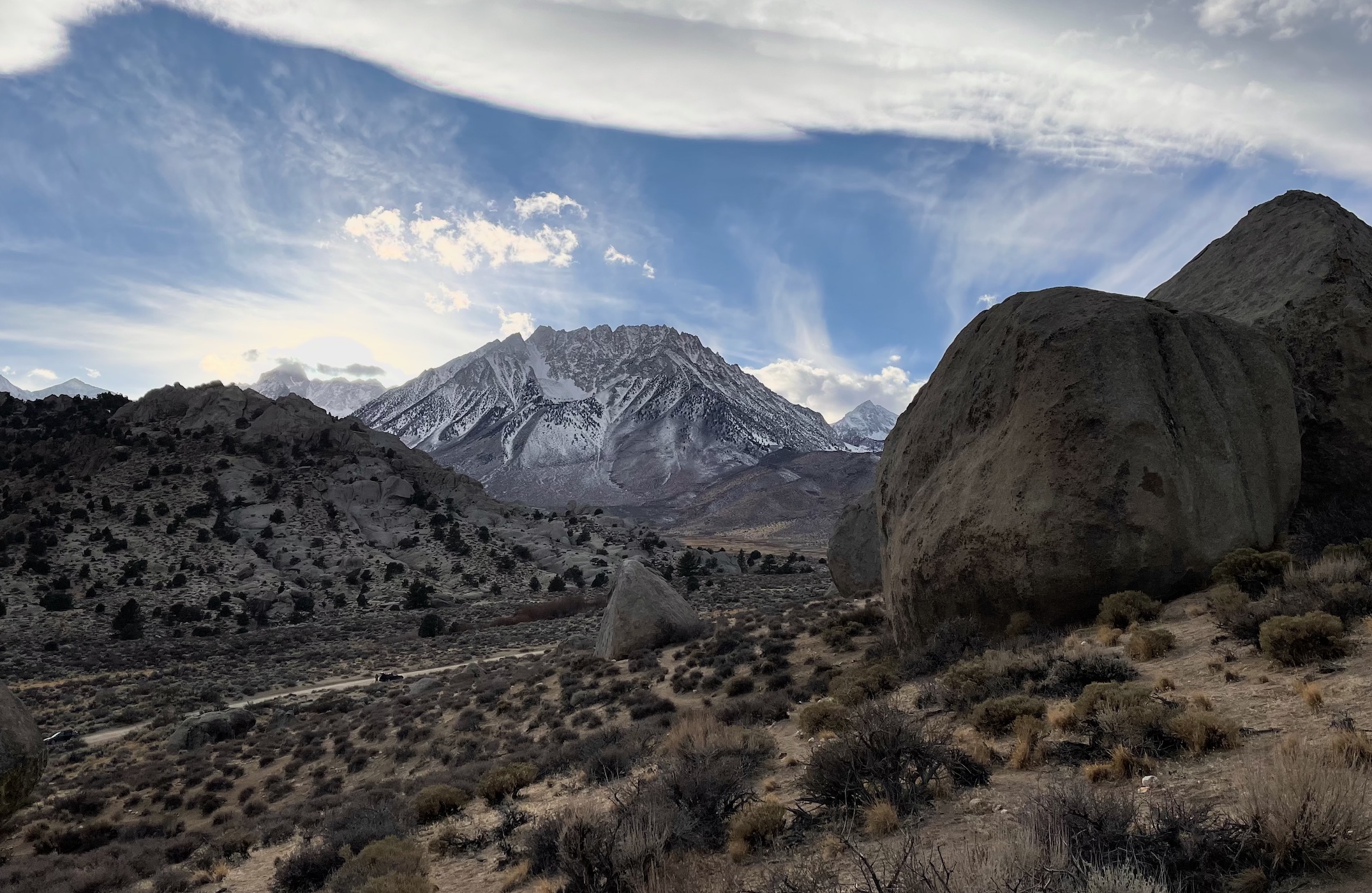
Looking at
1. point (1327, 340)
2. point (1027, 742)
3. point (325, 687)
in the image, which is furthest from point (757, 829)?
point (325, 687)

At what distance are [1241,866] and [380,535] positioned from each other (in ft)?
254

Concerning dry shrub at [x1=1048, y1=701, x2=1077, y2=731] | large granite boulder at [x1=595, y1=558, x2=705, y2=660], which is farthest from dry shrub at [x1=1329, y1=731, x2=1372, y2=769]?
large granite boulder at [x1=595, y1=558, x2=705, y2=660]

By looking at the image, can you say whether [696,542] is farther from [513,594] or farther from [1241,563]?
[1241,563]

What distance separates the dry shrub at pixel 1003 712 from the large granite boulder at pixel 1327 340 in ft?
25.9

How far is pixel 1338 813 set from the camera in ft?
12.8

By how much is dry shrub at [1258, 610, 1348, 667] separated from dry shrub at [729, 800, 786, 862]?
5610 mm

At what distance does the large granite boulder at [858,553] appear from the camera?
2650cm

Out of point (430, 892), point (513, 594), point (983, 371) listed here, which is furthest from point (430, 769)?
point (513, 594)

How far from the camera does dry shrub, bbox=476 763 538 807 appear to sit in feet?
36.6

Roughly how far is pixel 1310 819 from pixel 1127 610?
6.58 m

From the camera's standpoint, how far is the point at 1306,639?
7031 mm

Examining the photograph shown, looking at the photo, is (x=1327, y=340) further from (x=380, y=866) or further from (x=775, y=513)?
(x=775, y=513)

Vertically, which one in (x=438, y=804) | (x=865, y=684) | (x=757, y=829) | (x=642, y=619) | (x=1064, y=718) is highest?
(x=1064, y=718)

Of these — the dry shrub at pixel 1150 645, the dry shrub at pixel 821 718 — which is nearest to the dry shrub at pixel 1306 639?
Answer: the dry shrub at pixel 1150 645
